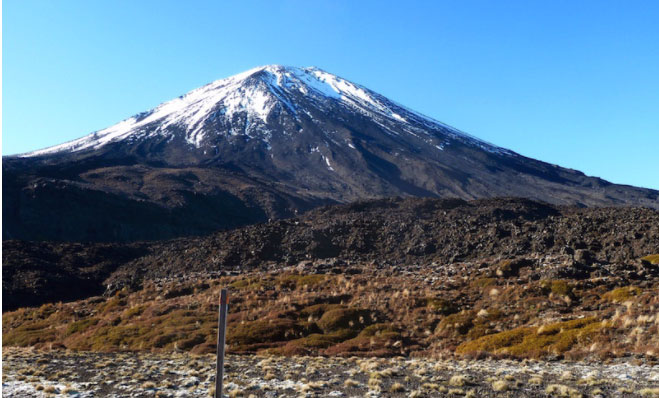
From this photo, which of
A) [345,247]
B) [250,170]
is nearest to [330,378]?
[345,247]

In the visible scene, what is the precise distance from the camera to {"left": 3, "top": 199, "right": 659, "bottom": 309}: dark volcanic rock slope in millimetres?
41844

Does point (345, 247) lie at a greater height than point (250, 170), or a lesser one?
lesser

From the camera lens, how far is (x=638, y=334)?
16.3m

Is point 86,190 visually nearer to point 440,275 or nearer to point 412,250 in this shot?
point 412,250

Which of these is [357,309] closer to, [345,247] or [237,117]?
[345,247]

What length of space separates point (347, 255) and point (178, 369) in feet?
113

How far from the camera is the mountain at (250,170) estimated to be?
270ft

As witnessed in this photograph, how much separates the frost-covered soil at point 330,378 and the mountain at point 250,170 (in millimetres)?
64182

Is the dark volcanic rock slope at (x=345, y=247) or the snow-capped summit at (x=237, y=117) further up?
the snow-capped summit at (x=237, y=117)

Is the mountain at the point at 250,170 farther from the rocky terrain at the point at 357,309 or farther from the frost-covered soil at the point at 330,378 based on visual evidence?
the frost-covered soil at the point at 330,378

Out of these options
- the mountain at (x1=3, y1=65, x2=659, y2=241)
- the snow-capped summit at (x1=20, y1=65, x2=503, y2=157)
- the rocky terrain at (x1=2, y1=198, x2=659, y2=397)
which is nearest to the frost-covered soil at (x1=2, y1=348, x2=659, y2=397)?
the rocky terrain at (x1=2, y1=198, x2=659, y2=397)

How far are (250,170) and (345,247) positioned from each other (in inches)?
3359

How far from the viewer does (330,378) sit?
46.7ft

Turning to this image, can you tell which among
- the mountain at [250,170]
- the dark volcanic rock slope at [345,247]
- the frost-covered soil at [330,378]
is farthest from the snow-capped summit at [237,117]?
the frost-covered soil at [330,378]
